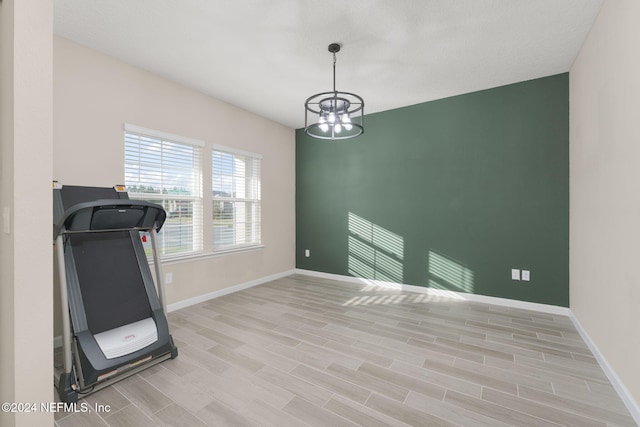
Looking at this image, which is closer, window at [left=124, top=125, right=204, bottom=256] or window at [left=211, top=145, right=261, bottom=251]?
window at [left=124, top=125, right=204, bottom=256]

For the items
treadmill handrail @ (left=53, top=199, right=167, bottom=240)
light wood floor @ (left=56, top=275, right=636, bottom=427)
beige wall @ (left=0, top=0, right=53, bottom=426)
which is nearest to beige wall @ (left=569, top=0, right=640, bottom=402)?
light wood floor @ (left=56, top=275, right=636, bottom=427)

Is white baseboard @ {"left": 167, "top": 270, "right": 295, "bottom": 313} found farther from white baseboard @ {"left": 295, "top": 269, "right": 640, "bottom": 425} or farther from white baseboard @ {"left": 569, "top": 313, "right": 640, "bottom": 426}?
white baseboard @ {"left": 569, "top": 313, "right": 640, "bottom": 426}

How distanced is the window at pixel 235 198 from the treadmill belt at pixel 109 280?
160 cm

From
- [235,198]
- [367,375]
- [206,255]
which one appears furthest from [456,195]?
[206,255]

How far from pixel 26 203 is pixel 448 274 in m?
4.26

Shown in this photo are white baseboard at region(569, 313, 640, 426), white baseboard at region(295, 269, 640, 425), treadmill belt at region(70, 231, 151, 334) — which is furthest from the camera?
treadmill belt at region(70, 231, 151, 334)

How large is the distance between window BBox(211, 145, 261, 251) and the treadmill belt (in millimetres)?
1602

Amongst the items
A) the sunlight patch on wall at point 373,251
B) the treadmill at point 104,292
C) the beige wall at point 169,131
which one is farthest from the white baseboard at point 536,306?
the treadmill at point 104,292

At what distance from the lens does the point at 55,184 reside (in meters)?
2.16

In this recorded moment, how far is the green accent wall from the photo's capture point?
11.3 ft

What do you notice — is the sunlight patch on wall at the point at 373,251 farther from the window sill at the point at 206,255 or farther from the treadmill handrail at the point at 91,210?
the treadmill handrail at the point at 91,210

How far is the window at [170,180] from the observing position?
10.5 feet

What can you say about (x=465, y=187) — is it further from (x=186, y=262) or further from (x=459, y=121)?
(x=186, y=262)

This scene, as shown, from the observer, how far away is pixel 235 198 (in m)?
4.40
